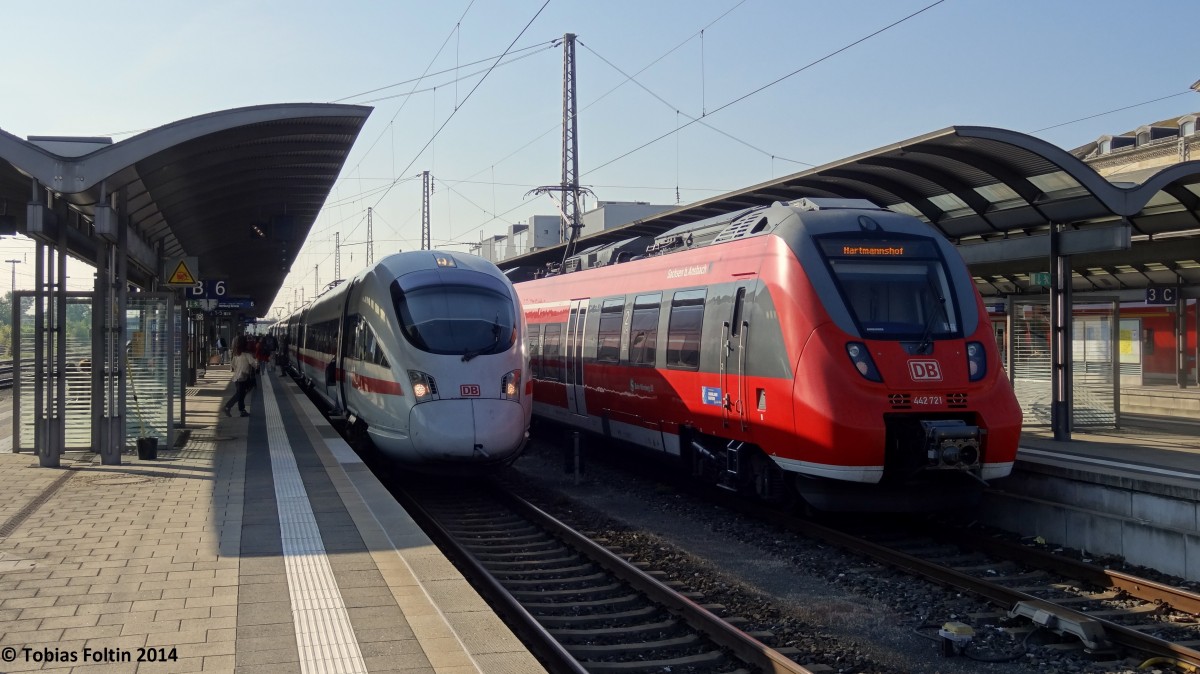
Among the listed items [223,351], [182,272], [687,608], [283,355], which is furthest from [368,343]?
[223,351]

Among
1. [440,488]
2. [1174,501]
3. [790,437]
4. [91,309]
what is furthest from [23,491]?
[1174,501]

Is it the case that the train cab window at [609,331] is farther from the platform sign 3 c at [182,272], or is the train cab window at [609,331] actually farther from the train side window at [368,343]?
the platform sign 3 c at [182,272]

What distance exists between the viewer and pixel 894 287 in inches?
395

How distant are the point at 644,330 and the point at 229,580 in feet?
24.4

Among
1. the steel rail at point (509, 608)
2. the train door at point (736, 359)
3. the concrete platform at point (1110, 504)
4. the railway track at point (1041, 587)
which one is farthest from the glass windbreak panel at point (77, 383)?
the concrete platform at point (1110, 504)

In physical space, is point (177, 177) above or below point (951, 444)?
above

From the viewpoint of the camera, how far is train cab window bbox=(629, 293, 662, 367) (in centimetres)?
1306

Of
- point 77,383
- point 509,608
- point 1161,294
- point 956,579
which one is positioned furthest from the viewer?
point 1161,294

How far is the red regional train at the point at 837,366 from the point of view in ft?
30.6

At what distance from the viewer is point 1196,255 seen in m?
16.3

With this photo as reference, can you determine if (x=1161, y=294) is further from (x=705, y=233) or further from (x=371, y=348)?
(x=371, y=348)

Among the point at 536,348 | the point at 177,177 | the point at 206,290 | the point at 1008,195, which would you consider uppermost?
the point at 177,177

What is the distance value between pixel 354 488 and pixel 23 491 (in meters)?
3.60

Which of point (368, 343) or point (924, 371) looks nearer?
point (924, 371)
